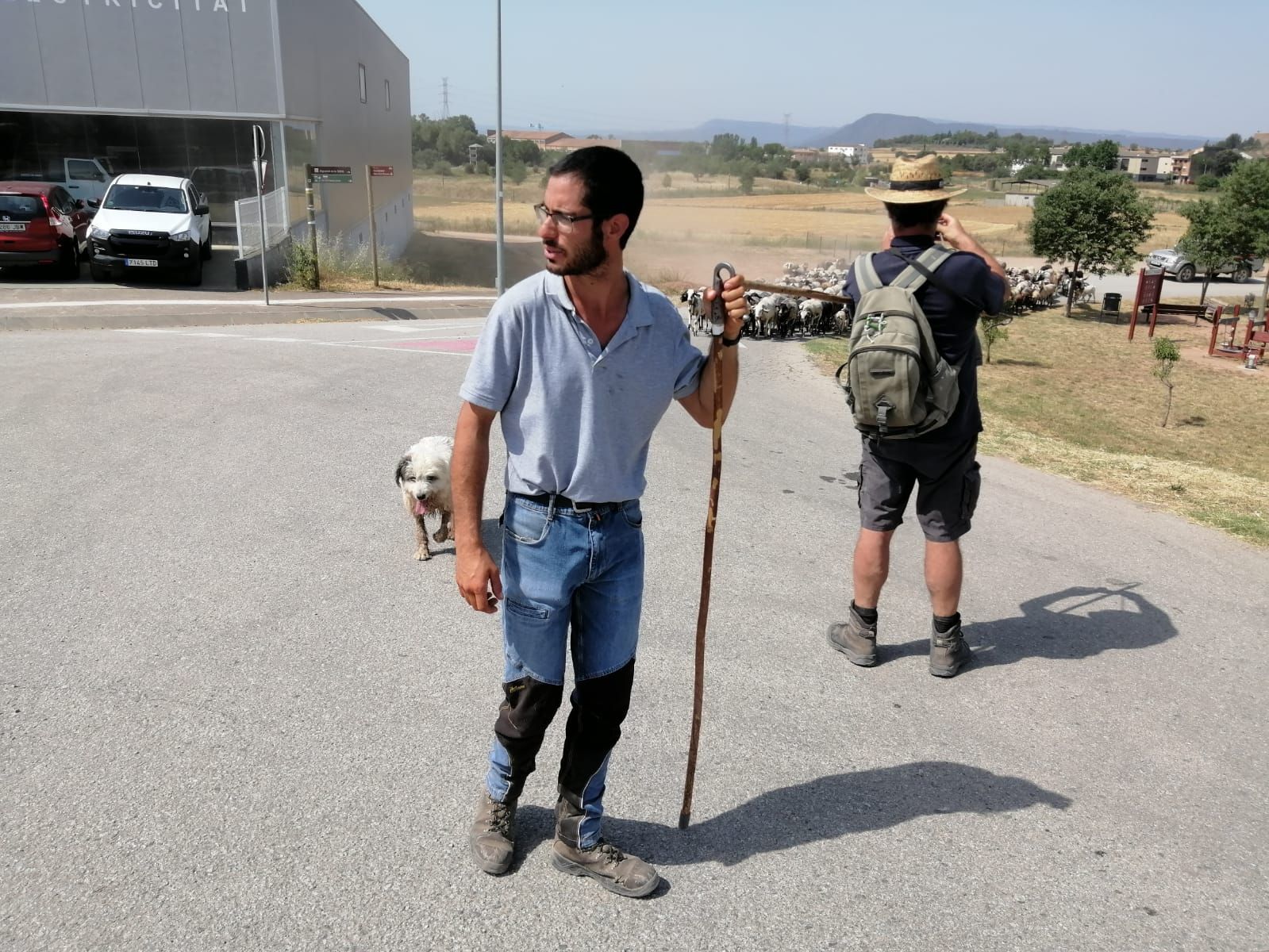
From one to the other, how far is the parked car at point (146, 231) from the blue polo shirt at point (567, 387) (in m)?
17.1

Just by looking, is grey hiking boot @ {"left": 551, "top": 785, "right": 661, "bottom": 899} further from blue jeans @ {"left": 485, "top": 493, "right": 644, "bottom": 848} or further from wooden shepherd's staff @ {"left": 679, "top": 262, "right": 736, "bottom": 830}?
wooden shepherd's staff @ {"left": 679, "top": 262, "right": 736, "bottom": 830}

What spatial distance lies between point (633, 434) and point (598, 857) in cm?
126

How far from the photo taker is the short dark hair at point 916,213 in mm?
3824

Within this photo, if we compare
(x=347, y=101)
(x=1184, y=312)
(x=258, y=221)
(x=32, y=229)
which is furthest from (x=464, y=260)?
(x=1184, y=312)

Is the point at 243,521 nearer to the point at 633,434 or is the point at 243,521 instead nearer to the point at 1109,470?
the point at 633,434

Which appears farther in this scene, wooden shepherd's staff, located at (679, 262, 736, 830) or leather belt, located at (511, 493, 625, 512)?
wooden shepherd's staff, located at (679, 262, 736, 830)

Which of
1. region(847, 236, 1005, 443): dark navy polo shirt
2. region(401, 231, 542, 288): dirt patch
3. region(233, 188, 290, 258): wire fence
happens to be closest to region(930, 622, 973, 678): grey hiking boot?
region(847, 236, 1005, 443): dark navy polo shirt

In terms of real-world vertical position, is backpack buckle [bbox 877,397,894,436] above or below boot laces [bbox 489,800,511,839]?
above

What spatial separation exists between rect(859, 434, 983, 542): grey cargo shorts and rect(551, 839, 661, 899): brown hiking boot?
195 centimetres

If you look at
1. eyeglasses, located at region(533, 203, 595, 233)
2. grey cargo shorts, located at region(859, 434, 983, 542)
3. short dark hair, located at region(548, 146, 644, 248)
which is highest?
short dark hair, located at region(548, 146, 644, 248)

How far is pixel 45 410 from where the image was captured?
7508mm

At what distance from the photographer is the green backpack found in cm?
369

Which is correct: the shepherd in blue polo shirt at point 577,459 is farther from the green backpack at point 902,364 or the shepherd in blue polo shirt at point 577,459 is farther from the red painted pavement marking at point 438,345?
the red painted pavement marking at point 438,345

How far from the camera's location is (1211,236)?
26594 millimetres
